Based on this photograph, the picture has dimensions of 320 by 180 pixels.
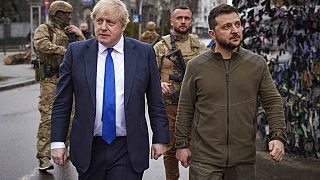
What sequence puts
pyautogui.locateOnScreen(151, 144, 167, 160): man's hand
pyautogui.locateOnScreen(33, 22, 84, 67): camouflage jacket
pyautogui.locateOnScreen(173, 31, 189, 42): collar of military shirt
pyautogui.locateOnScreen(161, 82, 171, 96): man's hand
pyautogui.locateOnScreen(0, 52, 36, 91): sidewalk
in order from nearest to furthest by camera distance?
pyautogui.locateOnScreen(151, 144, 167, 160): man's hand, pyautogui.locateOnScreen(161, 82, 171, 96): man's hand, pyautogui.locateOnScreen(173, 31, 189, 42): collar of military shirt, pyautogui.locateOnScreen(33, 22, 84, 67): camouflage jacket, pyautogui.locateOnScreen(0, 52, 36, 91): sidewalk

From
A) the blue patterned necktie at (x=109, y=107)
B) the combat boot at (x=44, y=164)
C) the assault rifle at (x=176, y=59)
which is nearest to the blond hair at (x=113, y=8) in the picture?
the blue patterned necktie at (x=109, y=107)

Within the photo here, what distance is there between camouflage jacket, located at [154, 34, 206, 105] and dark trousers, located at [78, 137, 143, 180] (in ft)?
5.80

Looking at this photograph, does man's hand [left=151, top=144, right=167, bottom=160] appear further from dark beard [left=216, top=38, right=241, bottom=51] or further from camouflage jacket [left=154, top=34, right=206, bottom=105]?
camouflage jacket [left=154, top=34, right=206, bottom=105]

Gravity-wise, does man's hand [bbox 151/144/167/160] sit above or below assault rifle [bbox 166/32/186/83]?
below

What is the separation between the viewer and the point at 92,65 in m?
3.78

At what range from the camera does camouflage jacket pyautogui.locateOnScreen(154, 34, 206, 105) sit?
555 centimetres

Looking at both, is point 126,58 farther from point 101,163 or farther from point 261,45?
point 261,45

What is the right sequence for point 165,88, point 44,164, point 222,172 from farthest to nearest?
point 44,164, point 165,88, point 222,172

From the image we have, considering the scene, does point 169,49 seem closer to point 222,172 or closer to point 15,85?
point 222,172

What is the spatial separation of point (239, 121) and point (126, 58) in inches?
33.8

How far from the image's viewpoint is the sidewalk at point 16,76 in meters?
17.9

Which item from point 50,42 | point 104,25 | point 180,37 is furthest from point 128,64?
point 50,42

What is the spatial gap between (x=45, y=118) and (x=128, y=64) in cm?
341

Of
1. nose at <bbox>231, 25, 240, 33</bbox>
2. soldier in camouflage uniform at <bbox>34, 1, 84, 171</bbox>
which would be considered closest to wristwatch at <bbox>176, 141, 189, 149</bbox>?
nose at <bbox>231, 25, 240, 33</bbox>
